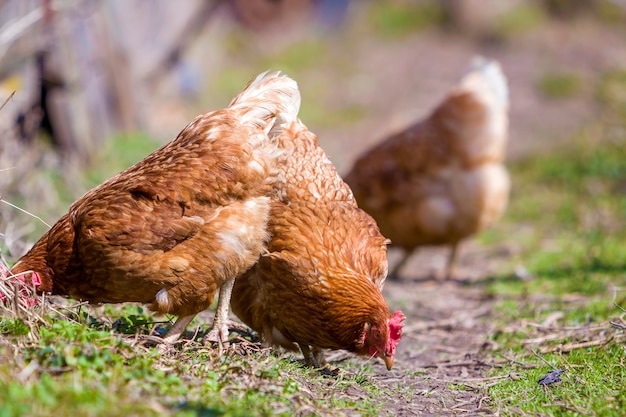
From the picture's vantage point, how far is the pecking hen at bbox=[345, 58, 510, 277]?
7105 millimetres

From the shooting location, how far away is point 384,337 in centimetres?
395

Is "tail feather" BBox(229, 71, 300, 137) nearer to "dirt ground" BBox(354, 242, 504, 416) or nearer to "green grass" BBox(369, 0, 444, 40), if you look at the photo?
"dirt ground" BBox(354, 242, 504, 416)

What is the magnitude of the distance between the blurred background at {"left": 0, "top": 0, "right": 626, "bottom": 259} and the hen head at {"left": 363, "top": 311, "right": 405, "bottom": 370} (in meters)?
2.61

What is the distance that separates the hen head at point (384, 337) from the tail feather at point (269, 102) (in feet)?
4.48

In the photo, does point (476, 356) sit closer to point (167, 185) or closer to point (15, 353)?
point (167, 185)

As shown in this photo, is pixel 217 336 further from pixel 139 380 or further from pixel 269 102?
pixel 269 102

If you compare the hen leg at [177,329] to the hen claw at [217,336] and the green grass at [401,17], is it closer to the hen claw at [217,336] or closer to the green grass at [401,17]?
the hen claw at [217,336]

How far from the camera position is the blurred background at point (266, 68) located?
7.65 m

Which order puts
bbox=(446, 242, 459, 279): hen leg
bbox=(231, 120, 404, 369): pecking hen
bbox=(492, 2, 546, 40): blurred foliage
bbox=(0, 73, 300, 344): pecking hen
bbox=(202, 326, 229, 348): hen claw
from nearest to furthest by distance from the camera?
1. bbox=(0, 73, 300, 344): pecking hen
2. bbox=(231, 120, 404, 369): pecking hen
3. bbox=(202, 326, 229, 348): hen claw
4. bbox=(446, 242, 459, 279): hen leg
5. bbox=(492, 2, 546, 40): blurred foliage

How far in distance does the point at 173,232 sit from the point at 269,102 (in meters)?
1.10

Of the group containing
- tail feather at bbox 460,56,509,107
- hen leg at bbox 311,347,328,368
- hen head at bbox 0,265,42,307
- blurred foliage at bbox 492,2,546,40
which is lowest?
hen leg at bbox 311,347,328,368

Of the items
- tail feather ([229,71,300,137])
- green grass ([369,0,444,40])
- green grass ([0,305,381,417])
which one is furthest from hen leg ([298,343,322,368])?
green grass ([369,0,444,40])

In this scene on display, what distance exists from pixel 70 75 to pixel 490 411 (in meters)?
6.47

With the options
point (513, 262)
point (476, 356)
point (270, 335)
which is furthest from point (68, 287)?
point (513, 262)
